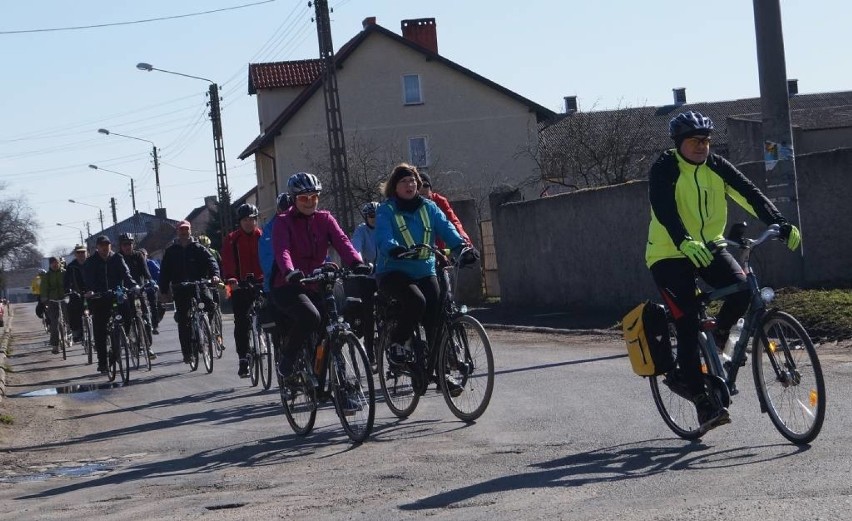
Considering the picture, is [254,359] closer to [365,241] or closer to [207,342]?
[365,241]

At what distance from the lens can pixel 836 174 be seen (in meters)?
16.0

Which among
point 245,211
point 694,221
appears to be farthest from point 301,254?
point 245,211

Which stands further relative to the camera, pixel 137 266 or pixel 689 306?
pixel 137 266

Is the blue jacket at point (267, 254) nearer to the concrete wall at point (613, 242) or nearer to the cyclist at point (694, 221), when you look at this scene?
the cyclist at point (694, 221)

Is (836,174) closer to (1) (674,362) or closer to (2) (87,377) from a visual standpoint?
(1) (674,362)

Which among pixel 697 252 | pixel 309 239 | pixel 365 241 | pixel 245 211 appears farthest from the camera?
pixel 245 211

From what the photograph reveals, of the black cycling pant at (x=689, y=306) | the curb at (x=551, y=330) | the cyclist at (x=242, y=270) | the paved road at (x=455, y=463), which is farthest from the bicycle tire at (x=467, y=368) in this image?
the curb at (x=551, y=330)

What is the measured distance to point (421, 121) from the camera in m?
53.8

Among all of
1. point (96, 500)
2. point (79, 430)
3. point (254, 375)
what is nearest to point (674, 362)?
point (96, 500)

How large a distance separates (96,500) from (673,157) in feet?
12.5

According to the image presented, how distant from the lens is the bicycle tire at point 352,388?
8891 millimetres

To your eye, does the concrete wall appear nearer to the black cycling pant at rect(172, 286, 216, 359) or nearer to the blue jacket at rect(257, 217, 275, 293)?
the black cycling pant at rect(172, 286, 216, 359)

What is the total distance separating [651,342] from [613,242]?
12120 millimetres

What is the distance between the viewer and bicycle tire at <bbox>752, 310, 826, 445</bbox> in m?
7.06
